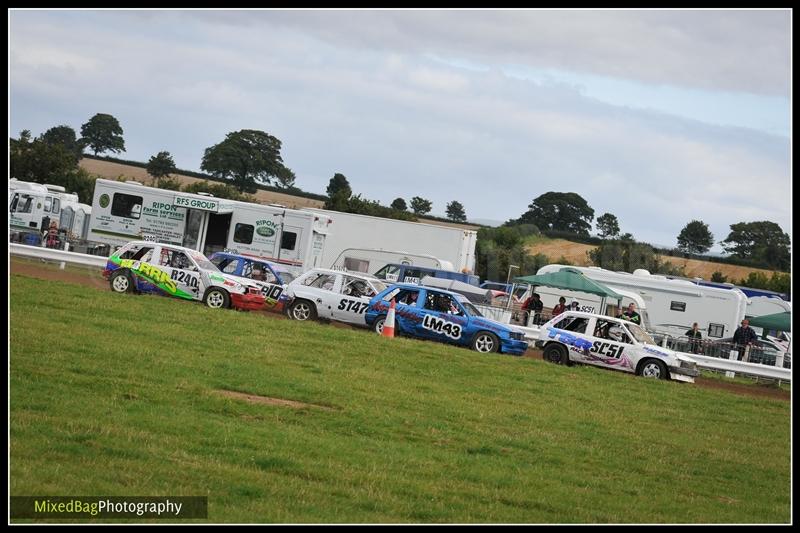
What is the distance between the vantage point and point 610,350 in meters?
23.8

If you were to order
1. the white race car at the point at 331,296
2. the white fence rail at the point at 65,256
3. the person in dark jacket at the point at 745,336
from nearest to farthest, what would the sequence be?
the white race car at the point at 331,296 → the person in dark jacket at the point at 745,336 → the white fence rail at the point at 65,256

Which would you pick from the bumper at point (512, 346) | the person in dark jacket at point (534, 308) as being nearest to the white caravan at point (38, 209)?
the person in dark jacket at point (534, 308)

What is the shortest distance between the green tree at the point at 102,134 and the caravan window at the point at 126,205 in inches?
2547

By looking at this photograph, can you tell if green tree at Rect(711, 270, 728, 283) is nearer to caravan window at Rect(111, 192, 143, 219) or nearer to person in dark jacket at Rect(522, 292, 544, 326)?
person in dark jacket at Rect(522, 292, 544, 326)

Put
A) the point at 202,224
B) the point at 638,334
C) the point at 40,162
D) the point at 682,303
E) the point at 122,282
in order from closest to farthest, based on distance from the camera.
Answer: the point at 638,334 < the point at 122,282 < the point at 202,224 < the point at 682,303 < the point at 40,162

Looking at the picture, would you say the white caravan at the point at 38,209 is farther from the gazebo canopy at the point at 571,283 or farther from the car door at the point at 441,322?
the car door at the point at 441,322

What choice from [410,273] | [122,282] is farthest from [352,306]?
[410,273]

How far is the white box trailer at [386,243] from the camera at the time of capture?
38.5m

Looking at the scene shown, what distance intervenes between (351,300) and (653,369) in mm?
6519

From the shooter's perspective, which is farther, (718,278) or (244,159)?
(244,159)

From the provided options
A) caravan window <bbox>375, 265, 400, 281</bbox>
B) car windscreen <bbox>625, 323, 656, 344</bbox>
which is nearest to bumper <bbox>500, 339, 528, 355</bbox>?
car windscreen <bbox>625, 323, 656, 344</bbox>

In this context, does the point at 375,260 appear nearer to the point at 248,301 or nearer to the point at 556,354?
the point at 248,301

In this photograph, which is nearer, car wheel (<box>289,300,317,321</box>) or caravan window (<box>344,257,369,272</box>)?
car wheel (<box>289,300,317,321</box>)

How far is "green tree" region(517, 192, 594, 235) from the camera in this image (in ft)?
363
